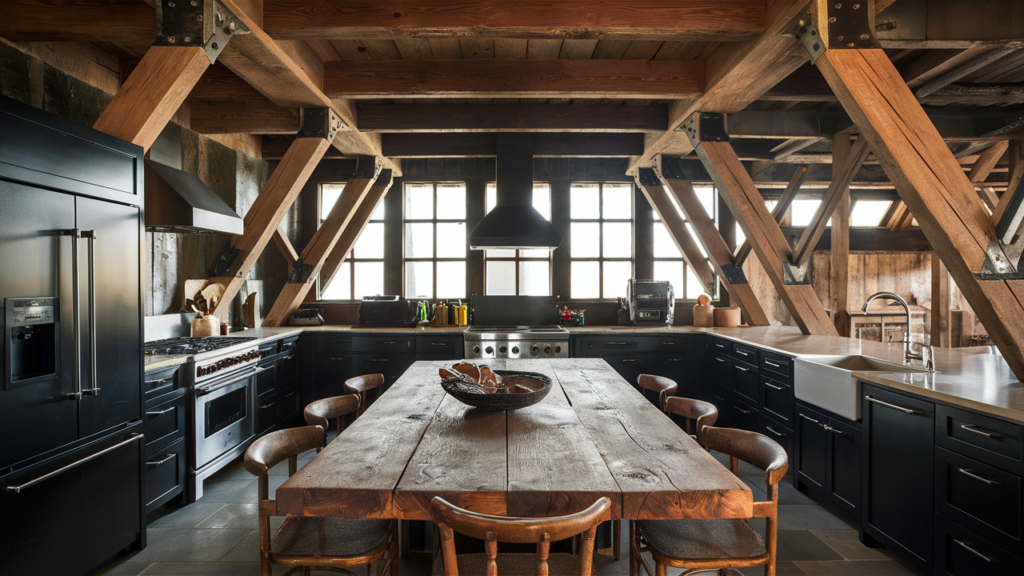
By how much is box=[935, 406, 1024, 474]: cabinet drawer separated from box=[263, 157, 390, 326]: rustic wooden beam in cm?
486

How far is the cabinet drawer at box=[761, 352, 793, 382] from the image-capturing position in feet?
11.4

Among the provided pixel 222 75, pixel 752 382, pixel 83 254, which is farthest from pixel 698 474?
pixel 222 75

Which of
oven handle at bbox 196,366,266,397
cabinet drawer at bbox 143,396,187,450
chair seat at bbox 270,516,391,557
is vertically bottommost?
chair seat at bbox 270,516,391,557

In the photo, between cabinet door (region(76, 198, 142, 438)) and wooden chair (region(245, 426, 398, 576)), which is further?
cabinet door (region(76, 198, 142, 438))

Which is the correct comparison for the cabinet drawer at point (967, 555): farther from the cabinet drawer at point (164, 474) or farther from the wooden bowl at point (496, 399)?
the cabinet drawer at point (164, 474)

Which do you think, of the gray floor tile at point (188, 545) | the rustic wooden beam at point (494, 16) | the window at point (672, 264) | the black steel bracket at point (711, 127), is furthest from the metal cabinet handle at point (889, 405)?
the window at point (672, 264)

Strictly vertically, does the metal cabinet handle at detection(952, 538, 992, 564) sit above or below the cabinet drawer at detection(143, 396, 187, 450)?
below

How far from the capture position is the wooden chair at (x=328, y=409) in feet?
7.57

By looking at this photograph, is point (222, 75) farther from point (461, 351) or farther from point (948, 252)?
point (948, 252)

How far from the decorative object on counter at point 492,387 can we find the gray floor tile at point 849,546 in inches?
69.7

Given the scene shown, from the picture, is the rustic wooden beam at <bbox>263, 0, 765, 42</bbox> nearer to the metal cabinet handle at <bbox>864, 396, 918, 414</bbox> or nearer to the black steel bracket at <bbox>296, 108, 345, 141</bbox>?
the black steel bracket at <bbox>296, 108, 345, 141</bbox>

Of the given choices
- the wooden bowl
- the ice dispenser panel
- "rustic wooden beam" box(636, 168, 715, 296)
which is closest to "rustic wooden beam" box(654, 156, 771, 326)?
"rustic wooden beam" box(636, 168, 715, 296)

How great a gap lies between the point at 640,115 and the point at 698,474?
3717 mm

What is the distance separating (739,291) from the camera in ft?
16.6
